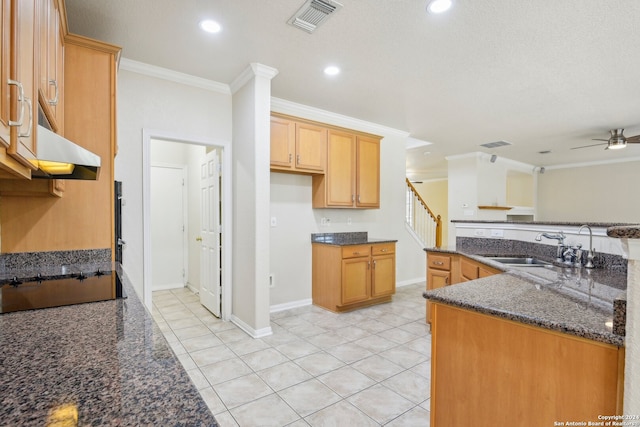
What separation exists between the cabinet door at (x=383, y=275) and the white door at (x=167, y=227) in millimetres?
3071

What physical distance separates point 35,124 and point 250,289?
2.33m

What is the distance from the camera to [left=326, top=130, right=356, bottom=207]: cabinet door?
405 cm

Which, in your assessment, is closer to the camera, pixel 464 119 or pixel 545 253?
pixel 545 253

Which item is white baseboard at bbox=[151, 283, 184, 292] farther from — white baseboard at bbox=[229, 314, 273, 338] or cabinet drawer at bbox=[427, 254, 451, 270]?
cabinet drawer at bbox=[427, 254, 451, 270]

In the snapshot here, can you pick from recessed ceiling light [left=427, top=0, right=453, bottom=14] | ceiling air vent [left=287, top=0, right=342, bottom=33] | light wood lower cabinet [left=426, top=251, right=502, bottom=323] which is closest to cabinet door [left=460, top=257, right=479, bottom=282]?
light wood lower cabinet [left=426, top=251, right=502, bottom=323]

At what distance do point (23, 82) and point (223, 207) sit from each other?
2539 millimetres

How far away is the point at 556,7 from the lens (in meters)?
Answer: 2.10

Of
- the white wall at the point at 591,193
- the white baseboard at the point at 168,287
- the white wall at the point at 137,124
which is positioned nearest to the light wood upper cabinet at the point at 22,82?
the white wall at the point at 137,124

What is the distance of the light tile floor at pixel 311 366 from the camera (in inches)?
75.1

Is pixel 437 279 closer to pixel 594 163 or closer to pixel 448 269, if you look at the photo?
pixel 448 269

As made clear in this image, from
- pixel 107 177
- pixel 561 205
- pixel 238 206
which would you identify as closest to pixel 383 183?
pixel 238 206

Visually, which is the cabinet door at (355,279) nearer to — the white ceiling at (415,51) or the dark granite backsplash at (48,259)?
the white ceiling at (415,51)

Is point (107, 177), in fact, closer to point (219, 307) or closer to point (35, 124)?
point (35, 124)

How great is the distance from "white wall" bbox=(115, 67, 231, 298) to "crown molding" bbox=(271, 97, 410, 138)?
1056 millimetres
